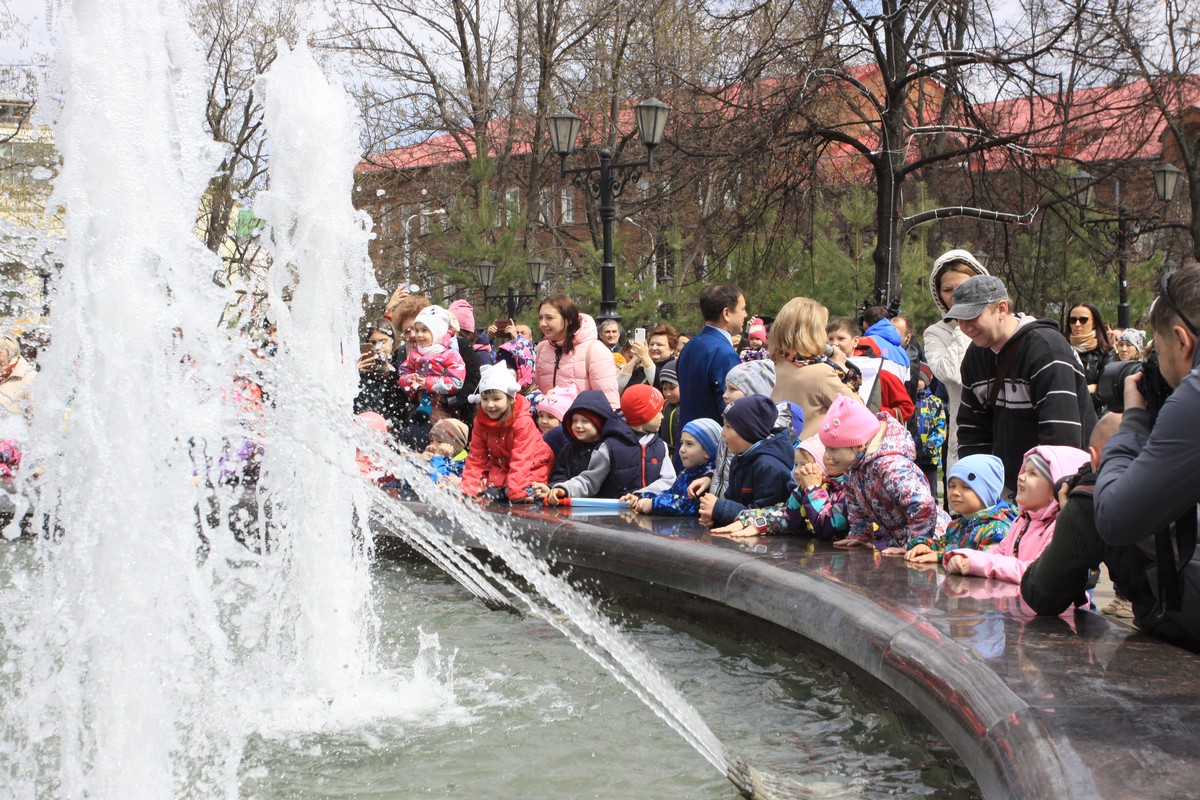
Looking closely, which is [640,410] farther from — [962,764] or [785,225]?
[785,225]

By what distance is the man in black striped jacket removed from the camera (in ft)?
16.4

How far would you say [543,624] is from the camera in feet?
18.8

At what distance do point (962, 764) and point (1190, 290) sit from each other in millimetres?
1333

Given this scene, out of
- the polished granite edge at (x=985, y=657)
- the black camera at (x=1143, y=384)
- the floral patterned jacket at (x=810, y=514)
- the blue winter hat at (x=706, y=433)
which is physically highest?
the black camera at (x=1143, y=384)

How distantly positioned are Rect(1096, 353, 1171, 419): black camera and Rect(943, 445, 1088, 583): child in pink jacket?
764mm

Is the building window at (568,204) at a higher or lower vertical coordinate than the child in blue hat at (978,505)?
higher

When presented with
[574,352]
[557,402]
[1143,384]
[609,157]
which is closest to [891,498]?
[1143,384]

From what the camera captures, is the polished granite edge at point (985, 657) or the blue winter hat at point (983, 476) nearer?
the polished granite edge at point (985, 657)

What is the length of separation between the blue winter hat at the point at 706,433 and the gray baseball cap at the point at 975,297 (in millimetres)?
2045

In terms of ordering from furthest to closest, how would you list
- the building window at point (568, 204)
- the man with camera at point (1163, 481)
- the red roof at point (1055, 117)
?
the building window at point (568, 204)
the red roof at point (1055, 117)
the man with camera at point (1163, 481)

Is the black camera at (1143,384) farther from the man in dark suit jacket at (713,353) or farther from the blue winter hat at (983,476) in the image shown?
the man in dark suit jacket at (713,353)

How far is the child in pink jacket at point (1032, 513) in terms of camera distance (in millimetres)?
4566

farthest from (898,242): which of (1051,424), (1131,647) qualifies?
(1131,647)

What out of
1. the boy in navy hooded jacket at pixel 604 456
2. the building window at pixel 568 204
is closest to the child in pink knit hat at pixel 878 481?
the boy in navy hooded jacket at pixel 604 456
